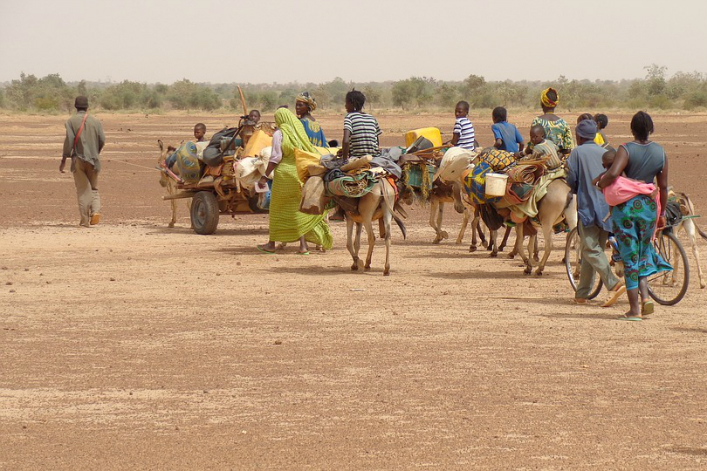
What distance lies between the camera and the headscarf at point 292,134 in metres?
15.1

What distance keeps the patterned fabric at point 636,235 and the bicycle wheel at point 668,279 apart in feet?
2.08

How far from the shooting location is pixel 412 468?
623 cm

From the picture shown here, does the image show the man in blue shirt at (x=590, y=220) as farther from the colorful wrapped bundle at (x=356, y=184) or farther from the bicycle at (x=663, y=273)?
the colorful wrapped bundle at (x=356, y=184)

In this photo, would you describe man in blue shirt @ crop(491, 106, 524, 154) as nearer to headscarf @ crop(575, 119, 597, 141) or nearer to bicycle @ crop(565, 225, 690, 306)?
bicycle @ crop(565, 225, 690, 306)

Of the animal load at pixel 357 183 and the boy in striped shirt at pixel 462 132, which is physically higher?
the boy in striped shirt at pixel 462 132

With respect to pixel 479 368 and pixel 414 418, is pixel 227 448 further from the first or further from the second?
pixel 479 368

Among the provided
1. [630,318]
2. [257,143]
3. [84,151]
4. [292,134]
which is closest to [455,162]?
[292,134]

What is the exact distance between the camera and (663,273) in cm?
1191

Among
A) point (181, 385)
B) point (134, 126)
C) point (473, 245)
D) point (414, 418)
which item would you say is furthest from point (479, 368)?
point (134, 126)

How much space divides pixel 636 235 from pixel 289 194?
6273 millimetres

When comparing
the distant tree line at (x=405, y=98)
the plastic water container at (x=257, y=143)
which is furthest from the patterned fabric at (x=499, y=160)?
the distant tree line at (x=405, y=98)

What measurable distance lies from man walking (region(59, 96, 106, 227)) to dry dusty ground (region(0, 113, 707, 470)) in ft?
10.4

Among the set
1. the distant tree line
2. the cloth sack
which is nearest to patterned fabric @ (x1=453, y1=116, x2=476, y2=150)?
the cloth sack

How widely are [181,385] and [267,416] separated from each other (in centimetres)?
109
